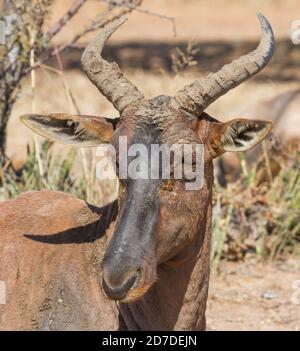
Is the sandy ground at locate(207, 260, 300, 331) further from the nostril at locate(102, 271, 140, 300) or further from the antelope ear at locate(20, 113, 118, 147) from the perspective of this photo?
the nostril at locate(102, 271, 140, 300)

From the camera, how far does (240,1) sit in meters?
31.7

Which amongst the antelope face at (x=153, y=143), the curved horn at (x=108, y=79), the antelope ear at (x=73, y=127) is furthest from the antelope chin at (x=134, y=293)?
the curved horn at (x=108, y=79)

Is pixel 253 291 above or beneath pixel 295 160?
beneath

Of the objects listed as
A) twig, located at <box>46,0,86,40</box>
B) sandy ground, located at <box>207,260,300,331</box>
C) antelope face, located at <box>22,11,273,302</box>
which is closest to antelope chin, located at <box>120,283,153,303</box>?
antelope face, located at <box>22,11,273,302</box>

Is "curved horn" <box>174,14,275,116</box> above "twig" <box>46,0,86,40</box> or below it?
below

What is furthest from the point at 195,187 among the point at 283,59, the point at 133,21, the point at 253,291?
the point at 133,21

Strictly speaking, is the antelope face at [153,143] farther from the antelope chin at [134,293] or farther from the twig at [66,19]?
the twig at [66,19]

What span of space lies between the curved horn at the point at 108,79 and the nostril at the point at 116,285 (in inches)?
53.1

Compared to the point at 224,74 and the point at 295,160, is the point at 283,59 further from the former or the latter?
the point at 224,74

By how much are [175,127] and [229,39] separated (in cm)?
2069

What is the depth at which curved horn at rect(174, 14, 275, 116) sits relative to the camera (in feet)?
22.6

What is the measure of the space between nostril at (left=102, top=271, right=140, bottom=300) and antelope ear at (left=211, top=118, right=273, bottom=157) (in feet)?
4.25

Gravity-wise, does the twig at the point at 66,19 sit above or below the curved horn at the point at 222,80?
above

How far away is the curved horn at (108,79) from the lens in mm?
6980
